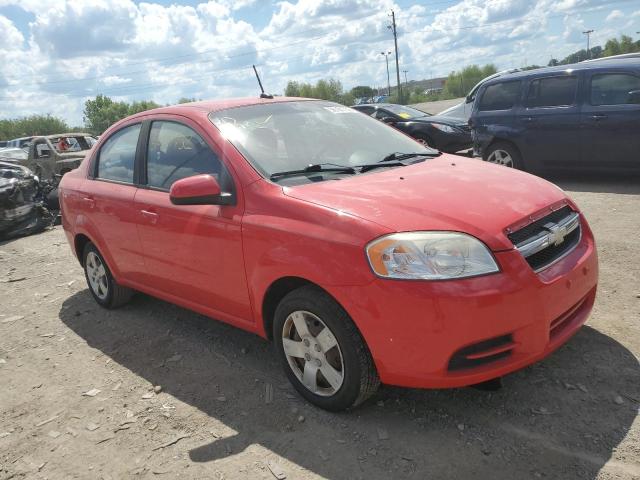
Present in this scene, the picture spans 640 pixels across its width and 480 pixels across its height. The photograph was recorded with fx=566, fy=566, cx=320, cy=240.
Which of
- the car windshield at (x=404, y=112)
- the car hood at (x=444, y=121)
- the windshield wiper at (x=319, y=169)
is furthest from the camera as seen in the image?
the car windshield at (x=404, y=112)

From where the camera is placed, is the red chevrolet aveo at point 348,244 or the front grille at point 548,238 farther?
the front grille at point 548,238

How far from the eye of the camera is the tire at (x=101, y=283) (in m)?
4.97

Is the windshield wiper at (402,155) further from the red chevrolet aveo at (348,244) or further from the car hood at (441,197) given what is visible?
the car hood at (441,197)

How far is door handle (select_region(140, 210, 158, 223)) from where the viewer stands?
3.89 meters

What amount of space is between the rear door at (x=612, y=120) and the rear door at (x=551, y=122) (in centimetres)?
18

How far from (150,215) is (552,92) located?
6897mm

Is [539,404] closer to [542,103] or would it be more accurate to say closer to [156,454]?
[156,454]

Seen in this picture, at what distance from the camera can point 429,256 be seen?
2570 millimetres

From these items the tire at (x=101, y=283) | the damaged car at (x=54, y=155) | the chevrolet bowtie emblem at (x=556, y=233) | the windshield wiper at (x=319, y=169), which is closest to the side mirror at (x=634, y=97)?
the chevrolet bowtie emblem at (x=556, y=233)

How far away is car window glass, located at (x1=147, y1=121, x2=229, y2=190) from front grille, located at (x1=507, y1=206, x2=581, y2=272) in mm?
1697

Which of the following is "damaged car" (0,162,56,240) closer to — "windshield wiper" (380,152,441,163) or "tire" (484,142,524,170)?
"tire" (484,142,524,170)

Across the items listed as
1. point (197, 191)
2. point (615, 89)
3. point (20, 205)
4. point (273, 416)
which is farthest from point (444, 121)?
point (273, 416)

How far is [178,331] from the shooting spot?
4.48 m

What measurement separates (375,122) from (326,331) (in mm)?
1997
